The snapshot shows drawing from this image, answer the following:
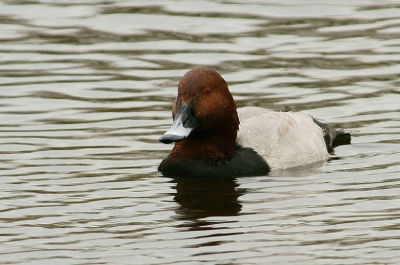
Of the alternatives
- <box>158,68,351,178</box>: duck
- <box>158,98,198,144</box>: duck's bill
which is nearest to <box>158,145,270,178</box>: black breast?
<box>158,68,351,178</box>: duck

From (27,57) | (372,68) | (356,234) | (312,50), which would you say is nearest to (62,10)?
(27,57)

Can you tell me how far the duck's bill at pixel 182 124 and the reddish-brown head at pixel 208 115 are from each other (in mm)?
43

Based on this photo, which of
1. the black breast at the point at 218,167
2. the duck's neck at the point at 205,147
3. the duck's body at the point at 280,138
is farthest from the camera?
the duck's body at the point at 280,138

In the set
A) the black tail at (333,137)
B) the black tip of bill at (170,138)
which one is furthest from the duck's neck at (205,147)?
the black tail at (333,137)

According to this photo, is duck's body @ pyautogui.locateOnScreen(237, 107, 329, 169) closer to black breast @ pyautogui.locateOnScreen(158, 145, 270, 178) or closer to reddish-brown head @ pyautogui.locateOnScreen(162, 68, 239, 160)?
black breast @ pyautogui.locateOnScreen(158, 145, 270, 178)

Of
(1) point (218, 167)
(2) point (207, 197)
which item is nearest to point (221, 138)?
(1) point (218, 167)

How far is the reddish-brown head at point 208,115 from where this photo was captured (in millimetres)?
10680

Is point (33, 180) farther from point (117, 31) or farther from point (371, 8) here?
point (371, 8)

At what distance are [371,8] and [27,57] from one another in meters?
5.75

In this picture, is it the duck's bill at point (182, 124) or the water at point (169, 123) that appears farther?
the duck's bill at point (182, 124)

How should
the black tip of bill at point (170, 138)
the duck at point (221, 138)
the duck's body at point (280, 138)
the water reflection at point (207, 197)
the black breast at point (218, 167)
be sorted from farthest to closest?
the duck's body at point (280, 138), the black breast at point (218, 167), the duck at point (221, 138), the black tip of bill at point (170, 138), the water reflection at point (207, 197)

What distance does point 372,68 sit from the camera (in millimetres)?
15055

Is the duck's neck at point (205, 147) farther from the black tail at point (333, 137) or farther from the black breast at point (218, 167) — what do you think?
the black tail at point (333, 137)

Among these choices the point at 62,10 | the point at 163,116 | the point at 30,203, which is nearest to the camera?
the point at 30,203
